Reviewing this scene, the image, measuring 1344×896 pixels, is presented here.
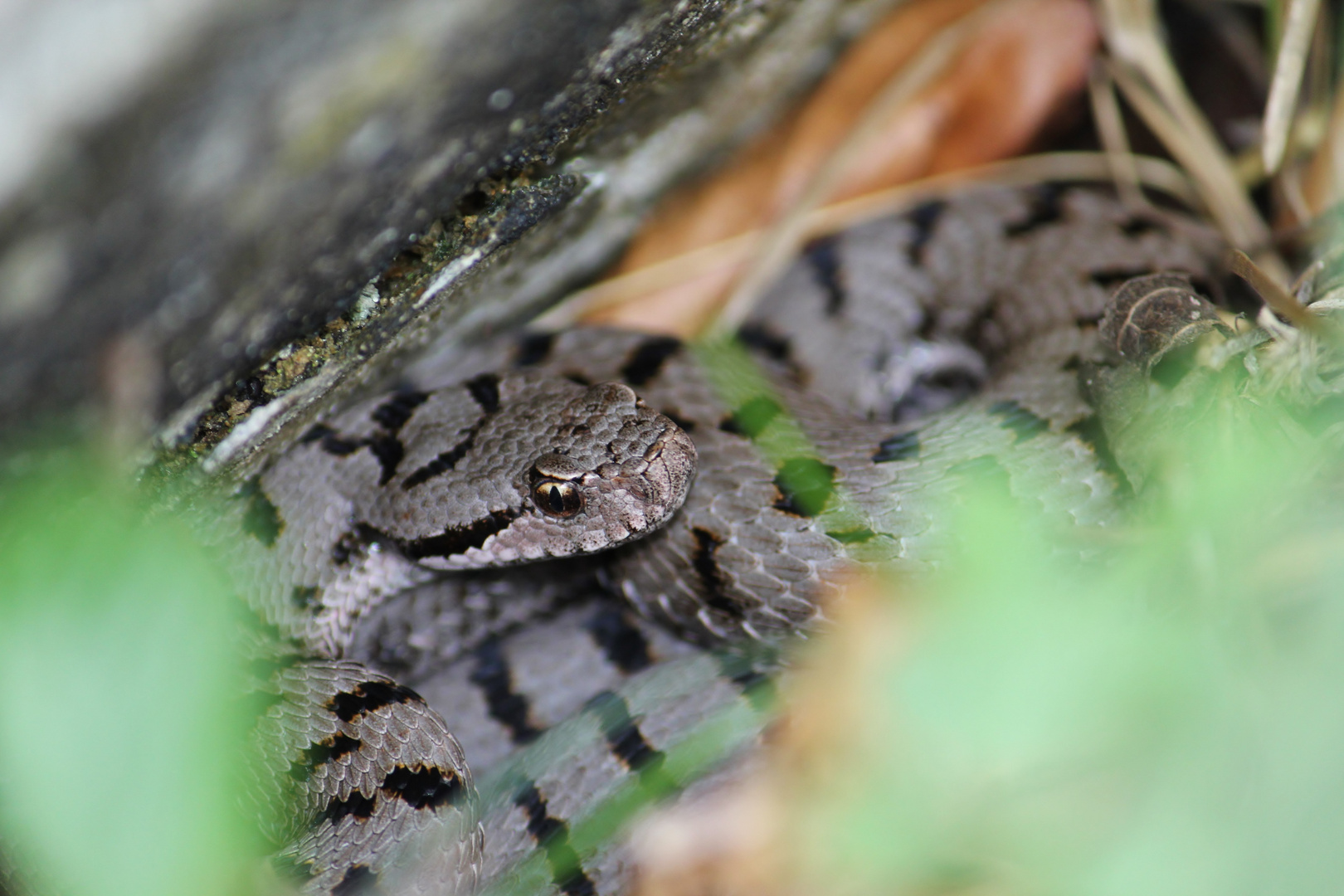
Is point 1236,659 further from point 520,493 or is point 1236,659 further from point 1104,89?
point 1104,89

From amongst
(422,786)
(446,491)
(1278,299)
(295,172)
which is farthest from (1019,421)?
(295,172)

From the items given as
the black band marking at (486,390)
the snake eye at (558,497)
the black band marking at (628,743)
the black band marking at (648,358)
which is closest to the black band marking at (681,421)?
the black band marking at (648,358)

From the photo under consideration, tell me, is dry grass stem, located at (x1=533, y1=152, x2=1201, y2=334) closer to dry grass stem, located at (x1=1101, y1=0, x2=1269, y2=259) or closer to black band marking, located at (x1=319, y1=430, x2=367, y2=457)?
dry grass stem, located at (x1=1101, y1=0, x2=1269, y2=259)

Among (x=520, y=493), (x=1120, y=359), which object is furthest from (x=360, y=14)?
(x=1120, y=359)

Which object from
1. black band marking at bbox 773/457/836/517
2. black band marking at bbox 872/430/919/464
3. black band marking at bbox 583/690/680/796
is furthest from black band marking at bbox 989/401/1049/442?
black band marking at bbox 583/690/680/796

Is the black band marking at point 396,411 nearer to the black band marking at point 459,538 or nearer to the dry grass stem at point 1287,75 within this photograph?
the black band marking at point 459,538

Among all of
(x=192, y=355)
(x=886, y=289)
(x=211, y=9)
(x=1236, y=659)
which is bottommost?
(x=886, y=289)
